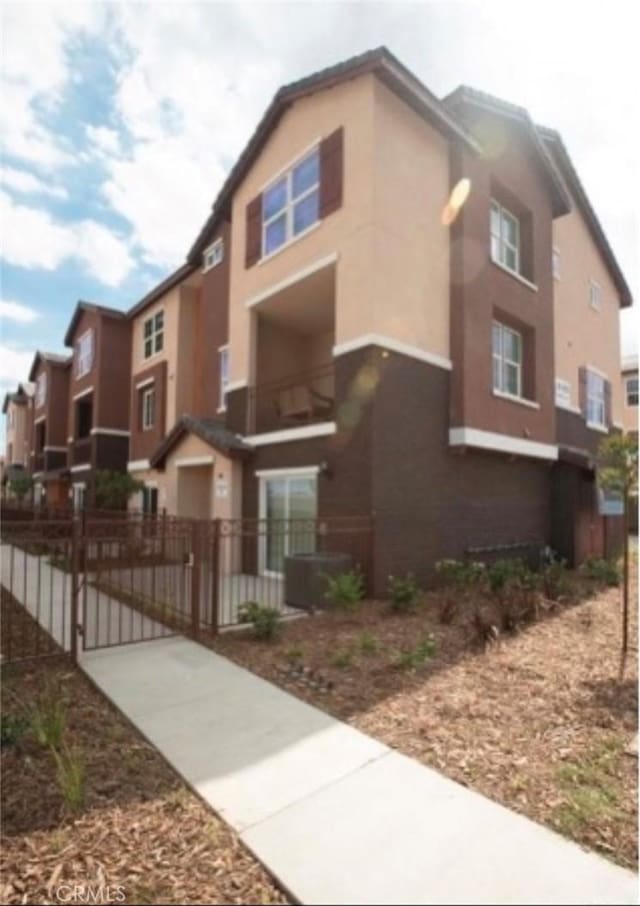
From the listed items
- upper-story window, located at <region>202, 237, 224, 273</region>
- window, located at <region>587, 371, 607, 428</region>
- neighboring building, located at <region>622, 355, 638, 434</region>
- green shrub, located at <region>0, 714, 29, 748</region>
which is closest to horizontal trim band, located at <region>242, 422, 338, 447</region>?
green shrub, located at <region>0, 714, 29, 748</region>

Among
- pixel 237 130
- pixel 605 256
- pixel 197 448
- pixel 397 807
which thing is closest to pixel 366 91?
pixel 237 130

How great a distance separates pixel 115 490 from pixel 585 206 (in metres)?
21.0

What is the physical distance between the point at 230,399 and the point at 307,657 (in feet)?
31.6

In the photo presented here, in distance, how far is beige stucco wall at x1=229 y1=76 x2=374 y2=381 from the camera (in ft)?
36.0

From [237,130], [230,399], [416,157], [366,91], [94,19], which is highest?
[237,130]

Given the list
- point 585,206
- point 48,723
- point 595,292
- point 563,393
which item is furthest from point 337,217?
point 595,292

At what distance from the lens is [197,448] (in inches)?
617

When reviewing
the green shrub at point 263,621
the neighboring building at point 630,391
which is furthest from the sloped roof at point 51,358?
the neighboring building at point 630,391

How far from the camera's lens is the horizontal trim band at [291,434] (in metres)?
11.4

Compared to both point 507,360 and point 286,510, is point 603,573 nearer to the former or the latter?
point 507,360

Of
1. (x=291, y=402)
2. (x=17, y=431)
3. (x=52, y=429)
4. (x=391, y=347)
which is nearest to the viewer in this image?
(x=391, y=347)

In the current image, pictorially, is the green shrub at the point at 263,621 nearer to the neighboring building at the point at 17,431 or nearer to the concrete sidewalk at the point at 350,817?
the concrete sidewalk at the point at 350,817

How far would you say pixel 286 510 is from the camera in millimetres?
12883

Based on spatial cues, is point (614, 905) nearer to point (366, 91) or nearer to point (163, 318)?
point (366, 91)
